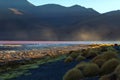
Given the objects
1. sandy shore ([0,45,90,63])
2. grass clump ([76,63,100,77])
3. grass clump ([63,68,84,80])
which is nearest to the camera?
grass clump ([63,68,84,80])

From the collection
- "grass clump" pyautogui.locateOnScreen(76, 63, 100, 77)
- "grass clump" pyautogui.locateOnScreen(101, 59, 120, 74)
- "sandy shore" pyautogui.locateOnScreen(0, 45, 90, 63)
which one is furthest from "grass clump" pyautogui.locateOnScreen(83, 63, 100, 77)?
"sandy shore" pyautogui.locateOnScreen(0, 45, 90, 63)

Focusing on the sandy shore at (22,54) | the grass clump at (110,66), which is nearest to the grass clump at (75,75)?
the grass clump at (110,66)

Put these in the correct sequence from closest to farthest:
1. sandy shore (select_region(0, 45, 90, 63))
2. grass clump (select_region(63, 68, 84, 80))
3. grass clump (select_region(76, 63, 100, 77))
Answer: grass clump (select_region(63, 68, 84, 80)) < grass clump (select_region(76, 63, 100, 77)) < sandy shore (select_region(0, 45, 90, 63))

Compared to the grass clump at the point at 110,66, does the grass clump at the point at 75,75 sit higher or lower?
lower

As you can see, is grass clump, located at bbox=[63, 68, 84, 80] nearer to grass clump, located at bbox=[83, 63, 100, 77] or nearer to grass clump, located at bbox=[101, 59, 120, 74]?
grass clump, located at bbox=[83, 63, 100, 77]

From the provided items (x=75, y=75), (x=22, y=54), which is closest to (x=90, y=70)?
(x=75, y=75)

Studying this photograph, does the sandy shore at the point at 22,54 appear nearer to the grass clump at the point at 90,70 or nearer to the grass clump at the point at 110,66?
the grass clump at the point at 90,70

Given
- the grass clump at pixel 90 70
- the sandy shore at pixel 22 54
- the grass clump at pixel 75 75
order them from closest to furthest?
the grass clump at pixel 75 75 → the grass clump at pixel 90 70 → the sandy shore at pixel 22 54

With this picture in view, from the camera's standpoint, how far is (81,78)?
61.3 feet

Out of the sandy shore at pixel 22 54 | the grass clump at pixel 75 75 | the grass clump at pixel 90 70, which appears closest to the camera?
the grass clump at pixel 75 75

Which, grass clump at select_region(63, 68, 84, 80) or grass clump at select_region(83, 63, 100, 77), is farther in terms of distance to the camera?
grass clump at select_region(83, 63, 100, 77)

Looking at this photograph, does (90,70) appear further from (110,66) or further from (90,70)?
(110,66)

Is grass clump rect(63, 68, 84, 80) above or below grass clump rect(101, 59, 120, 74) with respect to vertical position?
below

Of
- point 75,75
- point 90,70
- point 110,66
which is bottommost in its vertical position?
point 75,75
